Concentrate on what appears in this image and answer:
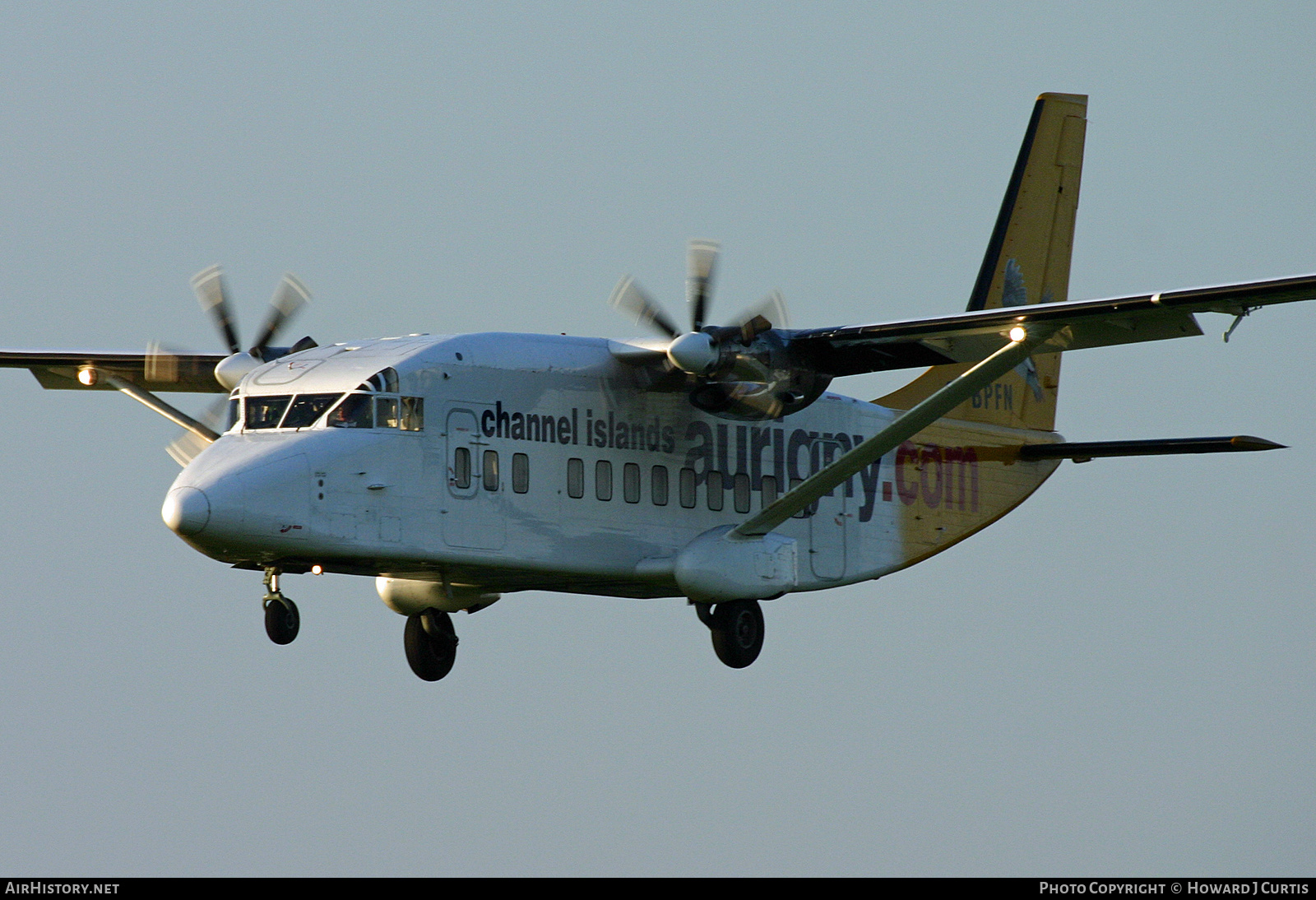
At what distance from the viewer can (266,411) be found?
18.7m

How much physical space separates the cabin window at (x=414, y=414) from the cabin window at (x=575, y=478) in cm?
178

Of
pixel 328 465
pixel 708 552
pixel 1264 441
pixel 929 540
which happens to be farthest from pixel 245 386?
pixel 1264 441

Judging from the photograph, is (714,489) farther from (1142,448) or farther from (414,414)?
(1142,448)

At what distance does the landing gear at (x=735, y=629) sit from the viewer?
21047mm

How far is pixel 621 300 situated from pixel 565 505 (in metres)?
2.40

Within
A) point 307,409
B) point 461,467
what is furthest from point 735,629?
point 307,409

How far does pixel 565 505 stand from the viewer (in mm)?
19734

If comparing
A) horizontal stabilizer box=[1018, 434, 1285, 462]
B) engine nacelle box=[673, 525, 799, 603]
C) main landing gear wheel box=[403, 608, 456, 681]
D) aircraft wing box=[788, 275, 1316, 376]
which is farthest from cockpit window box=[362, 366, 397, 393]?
horizontal stabilizer box=[1018, 434, 1285, 462]

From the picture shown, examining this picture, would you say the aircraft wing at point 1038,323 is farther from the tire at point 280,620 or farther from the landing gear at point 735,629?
the tire at point 280,620

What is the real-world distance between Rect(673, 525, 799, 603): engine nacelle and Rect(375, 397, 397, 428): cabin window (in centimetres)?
343

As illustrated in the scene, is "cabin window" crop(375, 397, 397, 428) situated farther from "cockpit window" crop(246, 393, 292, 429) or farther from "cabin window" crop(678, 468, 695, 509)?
"cabin window" crop(678, 468, 695, 509)

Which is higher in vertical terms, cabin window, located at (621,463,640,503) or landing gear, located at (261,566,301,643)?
cabin window, located at (621,463,640,503)

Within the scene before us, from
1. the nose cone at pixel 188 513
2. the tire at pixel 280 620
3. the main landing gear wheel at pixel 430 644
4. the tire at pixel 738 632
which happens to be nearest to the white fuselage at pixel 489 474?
the nose cone at pixel 188 513

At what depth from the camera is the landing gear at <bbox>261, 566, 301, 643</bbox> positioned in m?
18.7
